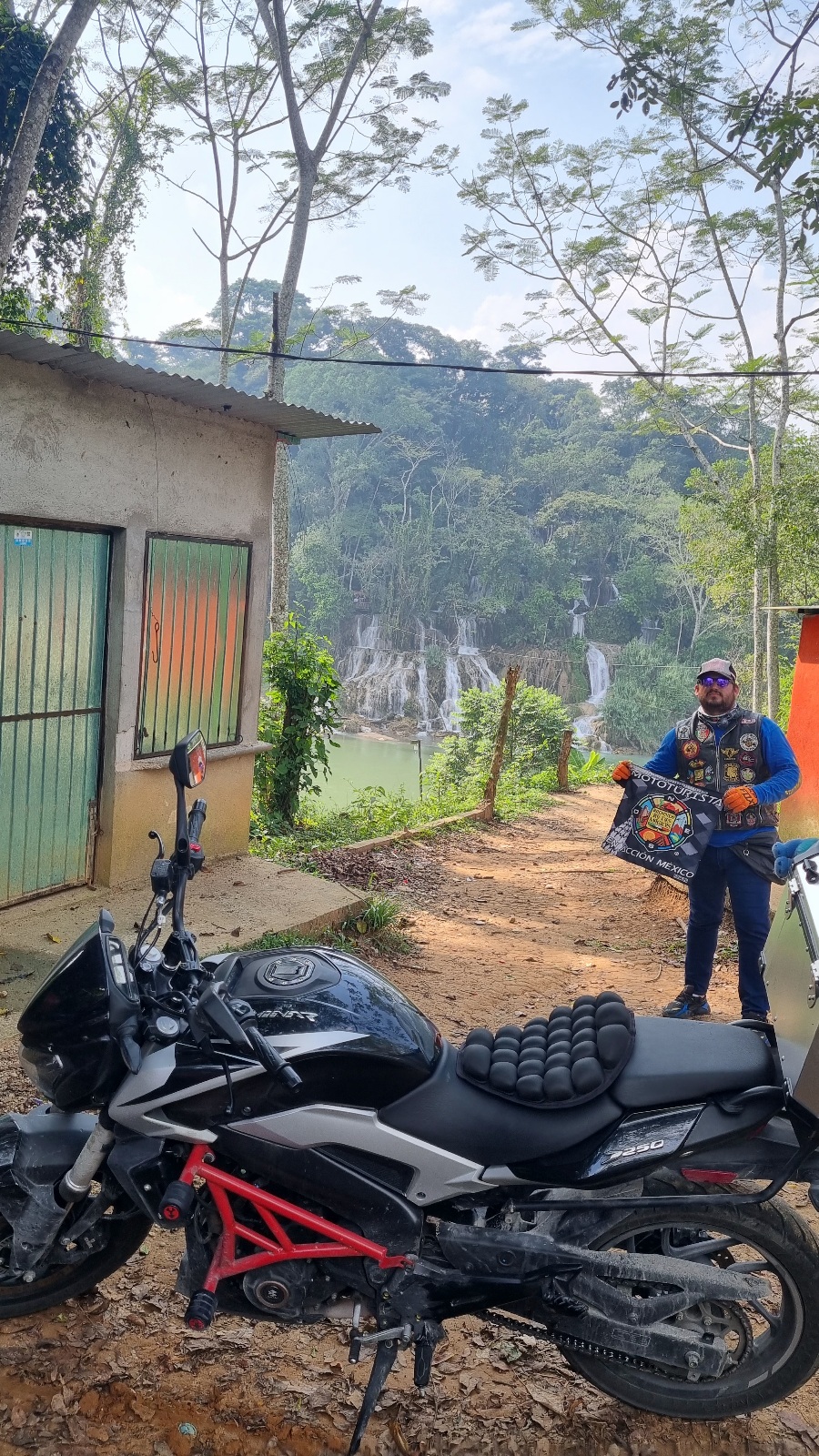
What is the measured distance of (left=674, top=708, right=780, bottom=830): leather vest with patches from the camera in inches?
187

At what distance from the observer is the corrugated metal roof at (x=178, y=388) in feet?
15.3

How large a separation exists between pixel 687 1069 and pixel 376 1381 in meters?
0.97

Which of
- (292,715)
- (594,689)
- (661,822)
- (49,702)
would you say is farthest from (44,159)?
(594,689)

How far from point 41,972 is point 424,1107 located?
3134mm

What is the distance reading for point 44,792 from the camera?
555cm

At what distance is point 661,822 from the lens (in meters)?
4.96

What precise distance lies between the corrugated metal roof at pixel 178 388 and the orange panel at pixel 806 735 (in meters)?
4.31

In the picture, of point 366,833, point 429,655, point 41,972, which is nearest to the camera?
point 41,972

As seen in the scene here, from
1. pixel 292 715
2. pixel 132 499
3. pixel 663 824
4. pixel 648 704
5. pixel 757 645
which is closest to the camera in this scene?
pixel 663 824

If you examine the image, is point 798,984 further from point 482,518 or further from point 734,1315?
point 482,518

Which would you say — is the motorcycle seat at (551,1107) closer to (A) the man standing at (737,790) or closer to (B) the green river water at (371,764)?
(A) the man standing at (737,790)

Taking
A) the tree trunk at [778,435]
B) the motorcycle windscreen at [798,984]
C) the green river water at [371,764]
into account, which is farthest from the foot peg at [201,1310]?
the green river water at [371,764]

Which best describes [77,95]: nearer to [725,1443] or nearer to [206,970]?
[206,970]

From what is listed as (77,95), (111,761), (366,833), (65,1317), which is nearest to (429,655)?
(77,95)
